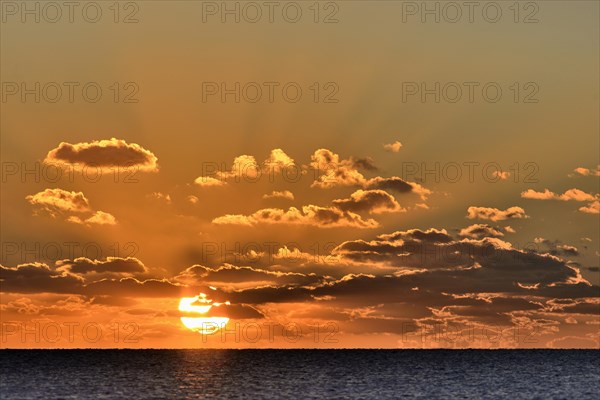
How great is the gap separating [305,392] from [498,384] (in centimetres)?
3680

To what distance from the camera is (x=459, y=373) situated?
160375 mm

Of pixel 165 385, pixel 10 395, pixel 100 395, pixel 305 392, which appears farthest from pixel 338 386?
pixel 10 395

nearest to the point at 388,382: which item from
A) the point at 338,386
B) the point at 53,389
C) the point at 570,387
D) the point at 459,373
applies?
the point at 338,386

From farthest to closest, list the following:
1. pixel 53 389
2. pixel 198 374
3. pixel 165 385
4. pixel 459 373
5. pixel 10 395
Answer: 1. pixel 459 373
2. pixel 198 374
3. pixel 165 385
4. pixel 53 389
5. pixel 10 395

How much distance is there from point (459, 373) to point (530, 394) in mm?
53781

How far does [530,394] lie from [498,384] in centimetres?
2286

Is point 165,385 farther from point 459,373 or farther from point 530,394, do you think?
point 459,373

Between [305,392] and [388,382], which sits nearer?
[305,392]

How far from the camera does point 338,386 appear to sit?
11812cm

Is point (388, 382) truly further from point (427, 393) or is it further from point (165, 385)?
point (165, 385)

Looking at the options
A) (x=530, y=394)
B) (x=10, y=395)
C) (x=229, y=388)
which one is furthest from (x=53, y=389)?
(x=530, y=394)

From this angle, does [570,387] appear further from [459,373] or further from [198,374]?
[198,374]

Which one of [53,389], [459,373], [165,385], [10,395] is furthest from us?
[459,373]

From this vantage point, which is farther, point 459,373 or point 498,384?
point 459,373
